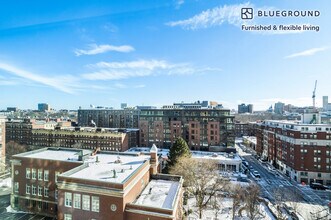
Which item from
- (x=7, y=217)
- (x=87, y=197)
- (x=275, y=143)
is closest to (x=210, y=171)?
(x=87, y=197)

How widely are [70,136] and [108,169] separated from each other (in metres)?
74.5

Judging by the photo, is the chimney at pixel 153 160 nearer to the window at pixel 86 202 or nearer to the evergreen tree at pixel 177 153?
the window at pixel 86 202

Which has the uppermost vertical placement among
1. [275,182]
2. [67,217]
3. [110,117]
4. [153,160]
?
[110,117]

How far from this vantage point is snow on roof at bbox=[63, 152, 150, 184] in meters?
29.4

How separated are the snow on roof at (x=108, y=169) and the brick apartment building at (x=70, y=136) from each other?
51003mm

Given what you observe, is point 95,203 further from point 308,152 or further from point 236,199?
point 308,152

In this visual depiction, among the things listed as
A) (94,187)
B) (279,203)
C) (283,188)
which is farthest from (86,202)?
(283,188)

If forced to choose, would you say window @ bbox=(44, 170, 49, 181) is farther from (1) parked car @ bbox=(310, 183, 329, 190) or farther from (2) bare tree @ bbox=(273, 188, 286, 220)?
(1) parked car @ bbox=(310, 183, 329, 190)

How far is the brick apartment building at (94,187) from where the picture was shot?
27.1 metres

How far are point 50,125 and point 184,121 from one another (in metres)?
74.5

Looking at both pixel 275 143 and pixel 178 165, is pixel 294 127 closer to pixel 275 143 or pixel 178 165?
pixel 275 143

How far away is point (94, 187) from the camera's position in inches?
1089

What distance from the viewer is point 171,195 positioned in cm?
3145

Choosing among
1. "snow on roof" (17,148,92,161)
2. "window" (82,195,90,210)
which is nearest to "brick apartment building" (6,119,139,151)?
"snow on roof" (17,148,92,161)
